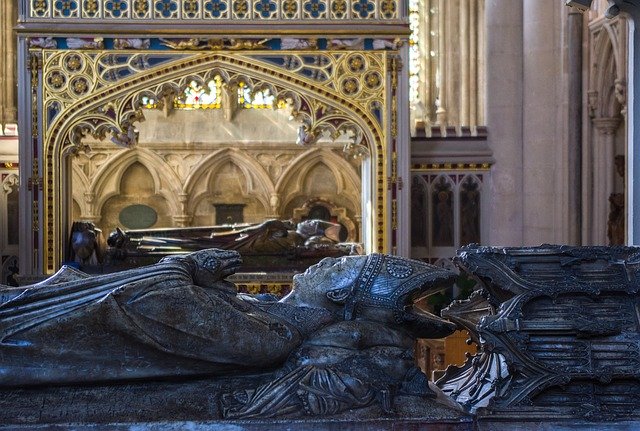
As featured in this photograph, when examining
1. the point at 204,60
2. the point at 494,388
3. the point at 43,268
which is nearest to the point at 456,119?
the point at 204,60

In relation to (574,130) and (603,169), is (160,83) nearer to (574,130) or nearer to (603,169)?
(574,130)

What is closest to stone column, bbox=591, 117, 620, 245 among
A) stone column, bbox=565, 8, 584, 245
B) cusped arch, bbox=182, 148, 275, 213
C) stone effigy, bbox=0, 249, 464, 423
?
stone column, bbox=565, 8, 584, 245

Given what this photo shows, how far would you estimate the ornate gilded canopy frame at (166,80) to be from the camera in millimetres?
16250

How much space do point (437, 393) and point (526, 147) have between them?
40.3ft

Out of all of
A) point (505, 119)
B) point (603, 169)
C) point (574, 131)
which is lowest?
point (603, 169)

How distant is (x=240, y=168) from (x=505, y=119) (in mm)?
8279

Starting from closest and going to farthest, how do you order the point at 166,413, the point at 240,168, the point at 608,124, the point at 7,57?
the point at 166,413 < the point at 608,124 < the point at 7,57 < the point at 240,168

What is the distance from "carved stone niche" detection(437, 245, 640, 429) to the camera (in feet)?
16.4

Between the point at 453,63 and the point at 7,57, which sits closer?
the point at 7,57

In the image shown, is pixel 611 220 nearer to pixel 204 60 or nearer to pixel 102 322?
pixel 204 60

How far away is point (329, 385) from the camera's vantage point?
4.93 meters

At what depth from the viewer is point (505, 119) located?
17.4m

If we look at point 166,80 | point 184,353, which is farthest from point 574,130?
point 184,353

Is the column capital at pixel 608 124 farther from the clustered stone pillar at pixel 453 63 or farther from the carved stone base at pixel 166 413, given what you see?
the carved stone base at pixel 166 413
